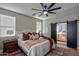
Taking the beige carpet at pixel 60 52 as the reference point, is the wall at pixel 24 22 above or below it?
above

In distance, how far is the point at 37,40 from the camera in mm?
1396

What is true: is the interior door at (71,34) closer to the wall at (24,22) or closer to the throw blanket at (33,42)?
the throw blanket at (33,42)

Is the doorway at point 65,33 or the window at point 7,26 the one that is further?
the doorway at point 65,33

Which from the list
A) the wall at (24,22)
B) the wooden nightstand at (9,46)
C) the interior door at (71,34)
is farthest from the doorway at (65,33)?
the wooden nightstand at (9,46)

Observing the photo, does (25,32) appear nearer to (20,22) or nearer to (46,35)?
(20,22)

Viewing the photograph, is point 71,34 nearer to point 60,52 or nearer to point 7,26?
point 60,52

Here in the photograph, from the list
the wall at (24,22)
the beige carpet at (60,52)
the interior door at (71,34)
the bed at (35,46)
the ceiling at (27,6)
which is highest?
the ceiling at (27,6)

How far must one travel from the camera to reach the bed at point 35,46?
1273 millimetres

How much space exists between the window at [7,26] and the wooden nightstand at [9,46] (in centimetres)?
13

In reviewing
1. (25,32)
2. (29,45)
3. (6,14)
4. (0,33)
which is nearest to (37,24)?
(25,32)

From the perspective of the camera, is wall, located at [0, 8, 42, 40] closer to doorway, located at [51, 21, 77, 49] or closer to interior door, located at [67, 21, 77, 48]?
doorway, located at [51, 21, 77, 49]

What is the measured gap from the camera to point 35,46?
4.22 ft

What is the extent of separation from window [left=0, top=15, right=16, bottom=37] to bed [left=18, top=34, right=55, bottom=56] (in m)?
0.19

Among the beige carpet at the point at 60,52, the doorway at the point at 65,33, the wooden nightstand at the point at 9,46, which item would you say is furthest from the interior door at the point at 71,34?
the wooden nightstand at the point at 9,46
